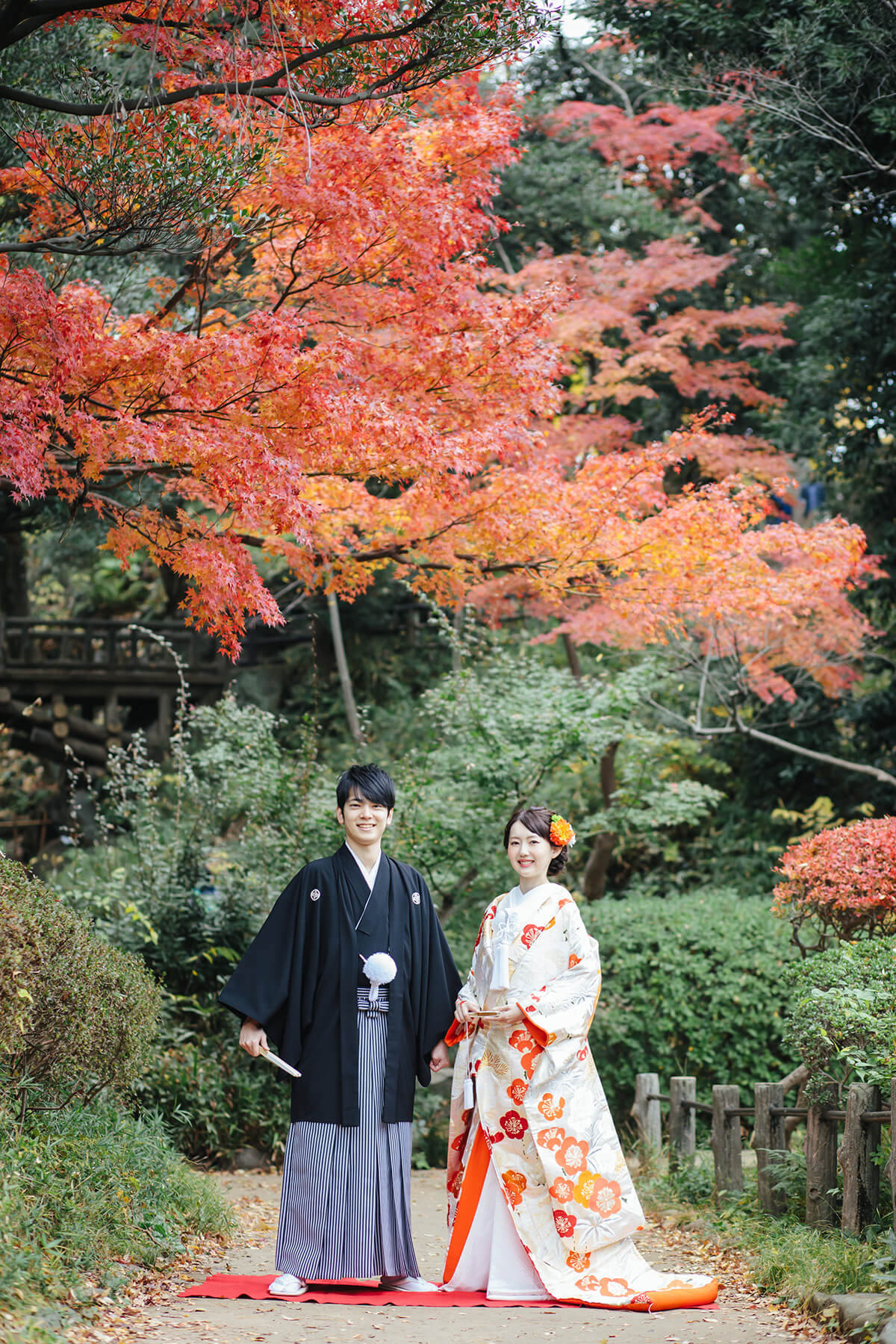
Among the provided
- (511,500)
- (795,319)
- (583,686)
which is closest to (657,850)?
(583,686)

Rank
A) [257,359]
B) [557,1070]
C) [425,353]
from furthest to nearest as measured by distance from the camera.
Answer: [425,353], [257,359], [557,1070]

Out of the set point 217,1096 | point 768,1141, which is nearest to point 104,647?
point 217,1096

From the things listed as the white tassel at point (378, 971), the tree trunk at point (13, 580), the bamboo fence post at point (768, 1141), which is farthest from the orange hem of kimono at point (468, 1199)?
the tree trunk at point (13, 580)

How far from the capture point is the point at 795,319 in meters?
12.1

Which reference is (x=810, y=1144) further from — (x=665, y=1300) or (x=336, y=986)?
(x=336, y=986)

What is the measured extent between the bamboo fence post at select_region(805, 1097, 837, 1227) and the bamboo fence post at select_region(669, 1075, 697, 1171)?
1.57 meters

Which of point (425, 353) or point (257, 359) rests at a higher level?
point (425, 353)

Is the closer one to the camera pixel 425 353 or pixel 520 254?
pixel 425 353

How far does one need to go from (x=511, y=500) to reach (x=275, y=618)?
1.74 meters

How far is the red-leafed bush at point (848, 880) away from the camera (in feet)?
18.8

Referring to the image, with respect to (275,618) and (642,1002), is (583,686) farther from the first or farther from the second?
(275,618)

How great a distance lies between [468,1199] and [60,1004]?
1735 mm

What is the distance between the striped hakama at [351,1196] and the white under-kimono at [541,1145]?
0.28 meters

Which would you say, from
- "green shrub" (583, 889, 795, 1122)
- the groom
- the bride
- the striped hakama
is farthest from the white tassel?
"green shrub" (583, 889, 795, 1122)
